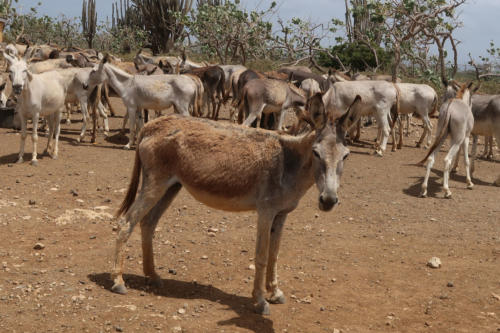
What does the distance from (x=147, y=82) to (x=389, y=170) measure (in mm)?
5703

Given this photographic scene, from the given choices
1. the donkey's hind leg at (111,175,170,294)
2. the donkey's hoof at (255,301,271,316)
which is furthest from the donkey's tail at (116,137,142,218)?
the donkey's hoof at (255,301,271,316)

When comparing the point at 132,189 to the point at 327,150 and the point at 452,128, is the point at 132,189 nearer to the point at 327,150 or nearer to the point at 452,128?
the point at 327,150

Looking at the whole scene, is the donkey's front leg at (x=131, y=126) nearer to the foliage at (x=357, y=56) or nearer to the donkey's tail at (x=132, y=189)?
the donkey's tail at (x=132, y=189)

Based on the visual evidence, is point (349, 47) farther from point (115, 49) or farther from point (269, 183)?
point (269, 183)

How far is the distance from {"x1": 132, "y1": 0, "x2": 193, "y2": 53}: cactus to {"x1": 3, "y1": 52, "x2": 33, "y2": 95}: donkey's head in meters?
28.6

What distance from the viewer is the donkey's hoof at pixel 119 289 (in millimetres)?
4883

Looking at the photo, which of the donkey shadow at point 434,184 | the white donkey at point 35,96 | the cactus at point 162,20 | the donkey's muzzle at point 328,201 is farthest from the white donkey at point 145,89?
the cactus at point 162,20

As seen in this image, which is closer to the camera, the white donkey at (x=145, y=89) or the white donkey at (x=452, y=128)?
the white donkey at (x=452, y=128)

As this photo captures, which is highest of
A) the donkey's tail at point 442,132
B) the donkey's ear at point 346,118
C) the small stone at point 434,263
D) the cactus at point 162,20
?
the cactus at point 162,20

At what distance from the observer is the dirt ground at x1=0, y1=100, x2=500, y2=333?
462 cm

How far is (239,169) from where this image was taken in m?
4.71

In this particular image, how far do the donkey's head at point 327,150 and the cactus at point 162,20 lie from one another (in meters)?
34.7

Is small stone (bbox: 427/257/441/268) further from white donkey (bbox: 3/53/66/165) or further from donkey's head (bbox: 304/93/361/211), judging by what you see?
white donkey (bbox: 3/53/66/165)

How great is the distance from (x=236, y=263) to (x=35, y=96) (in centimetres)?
594
